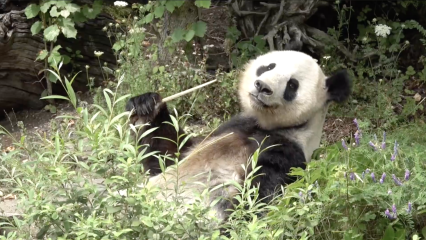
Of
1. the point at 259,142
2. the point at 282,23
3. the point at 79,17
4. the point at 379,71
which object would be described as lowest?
the point at 379,71

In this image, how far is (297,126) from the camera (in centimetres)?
509

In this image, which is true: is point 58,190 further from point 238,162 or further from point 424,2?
point 424,2

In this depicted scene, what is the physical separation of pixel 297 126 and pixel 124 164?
6.25 ft

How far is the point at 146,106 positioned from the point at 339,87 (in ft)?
4.68

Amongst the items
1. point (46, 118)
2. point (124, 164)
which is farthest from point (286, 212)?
point (46, 118)

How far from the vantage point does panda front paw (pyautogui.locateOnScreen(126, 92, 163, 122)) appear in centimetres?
521

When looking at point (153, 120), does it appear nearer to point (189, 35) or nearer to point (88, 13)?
point (189, 35)

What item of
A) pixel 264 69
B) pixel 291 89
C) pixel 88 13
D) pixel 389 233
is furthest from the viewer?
pixel 88 13

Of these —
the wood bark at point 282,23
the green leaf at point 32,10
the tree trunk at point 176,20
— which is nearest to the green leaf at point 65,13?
the green leaf at point 32,10

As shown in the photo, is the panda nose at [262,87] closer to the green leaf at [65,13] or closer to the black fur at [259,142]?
the black fur at [259,142]

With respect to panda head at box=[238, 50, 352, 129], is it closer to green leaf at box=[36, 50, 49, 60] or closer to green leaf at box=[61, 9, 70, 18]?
green leaf at box=[61, 9, 70, 18]

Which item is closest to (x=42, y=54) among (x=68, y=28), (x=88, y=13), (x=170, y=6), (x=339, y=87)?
(x=68, y=28)

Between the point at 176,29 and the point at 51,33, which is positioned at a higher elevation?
the point at 51,33

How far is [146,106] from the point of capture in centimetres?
521
